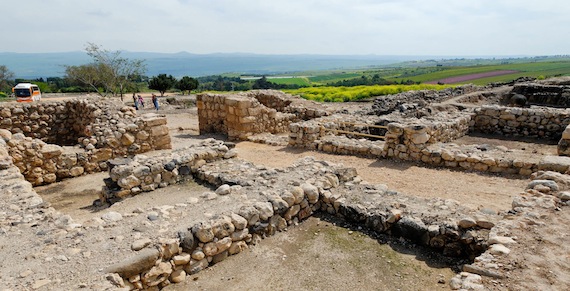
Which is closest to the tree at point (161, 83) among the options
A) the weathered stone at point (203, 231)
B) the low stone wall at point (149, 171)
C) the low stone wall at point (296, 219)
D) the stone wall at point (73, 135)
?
the stone wall at point (73, 135)

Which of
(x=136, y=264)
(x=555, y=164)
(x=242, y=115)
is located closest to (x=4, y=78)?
(x=242, y=115)

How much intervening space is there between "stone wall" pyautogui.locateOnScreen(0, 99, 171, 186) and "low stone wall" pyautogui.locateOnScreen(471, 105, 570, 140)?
12.7 metres

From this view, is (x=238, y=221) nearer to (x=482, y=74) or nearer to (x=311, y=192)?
(x=311, y=192)

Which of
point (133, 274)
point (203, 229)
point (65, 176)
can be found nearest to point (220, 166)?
point (203, 229)

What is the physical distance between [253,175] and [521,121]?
1156cm

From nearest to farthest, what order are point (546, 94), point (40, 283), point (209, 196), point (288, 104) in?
point (40, 283) → point (209, 196) → point (546, 94) → point (288, 104)

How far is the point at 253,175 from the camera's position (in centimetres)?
787

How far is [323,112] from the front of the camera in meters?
18.7

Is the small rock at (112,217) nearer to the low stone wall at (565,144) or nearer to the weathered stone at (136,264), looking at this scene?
the weathered stone at (136,264)

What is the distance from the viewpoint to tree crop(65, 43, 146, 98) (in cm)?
3775

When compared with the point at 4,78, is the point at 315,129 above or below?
below

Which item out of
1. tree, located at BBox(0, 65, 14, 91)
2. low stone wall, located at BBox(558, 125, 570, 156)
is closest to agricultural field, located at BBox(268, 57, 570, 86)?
low stone wall, located at BBox(558, 125, 570, 156)

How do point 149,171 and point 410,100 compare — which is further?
point 410,100

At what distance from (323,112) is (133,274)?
49.3ft
